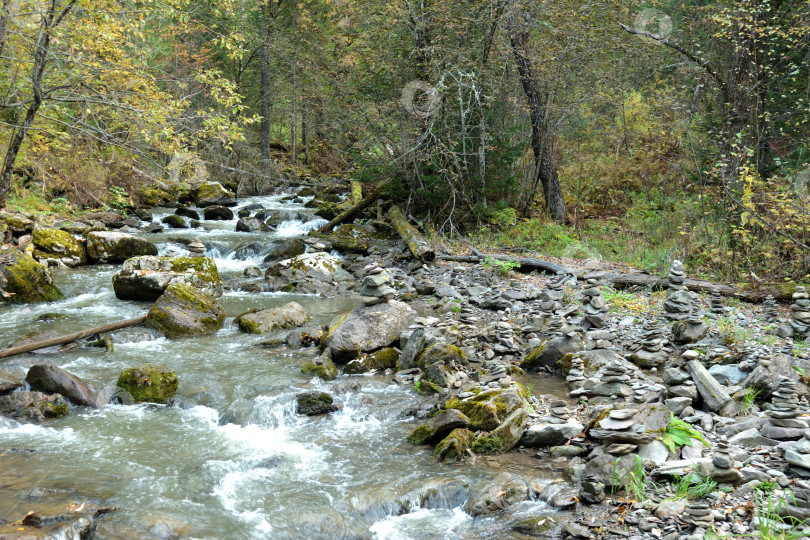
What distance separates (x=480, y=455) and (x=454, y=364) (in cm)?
202

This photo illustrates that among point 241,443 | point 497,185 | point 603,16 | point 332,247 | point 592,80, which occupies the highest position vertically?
point 603,16

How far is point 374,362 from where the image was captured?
24.0ft

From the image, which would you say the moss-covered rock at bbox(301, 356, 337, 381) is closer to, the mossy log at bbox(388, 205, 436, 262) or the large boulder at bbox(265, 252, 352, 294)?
the large boulder at bbox(265, 252, 352, 294)

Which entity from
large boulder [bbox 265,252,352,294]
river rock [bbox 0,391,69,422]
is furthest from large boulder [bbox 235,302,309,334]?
river rock [bbox 0,391,69,422]

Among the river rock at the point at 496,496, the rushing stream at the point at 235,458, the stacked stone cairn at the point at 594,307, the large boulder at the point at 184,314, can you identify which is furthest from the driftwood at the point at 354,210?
the river rock at the point at 496,496

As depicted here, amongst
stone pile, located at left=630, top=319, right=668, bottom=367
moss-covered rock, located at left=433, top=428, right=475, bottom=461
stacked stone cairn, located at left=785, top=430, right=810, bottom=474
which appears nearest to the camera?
stacked stone cairn, located at left=785, top=430, right=810, bottom=474

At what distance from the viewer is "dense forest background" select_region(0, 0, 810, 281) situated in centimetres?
743

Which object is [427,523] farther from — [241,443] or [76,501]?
[76,501]

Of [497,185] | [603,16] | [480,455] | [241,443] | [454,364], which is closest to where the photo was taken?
[480,455]

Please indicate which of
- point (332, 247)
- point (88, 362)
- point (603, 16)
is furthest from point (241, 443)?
point (603, 16)

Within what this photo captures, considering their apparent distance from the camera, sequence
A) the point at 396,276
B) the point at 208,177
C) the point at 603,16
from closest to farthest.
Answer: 1. the point at 396,276
2. the point at 603,16
3. the point at 208,177

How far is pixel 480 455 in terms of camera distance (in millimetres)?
4863

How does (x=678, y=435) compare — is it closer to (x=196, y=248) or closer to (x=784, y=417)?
(x=784, y=417)
